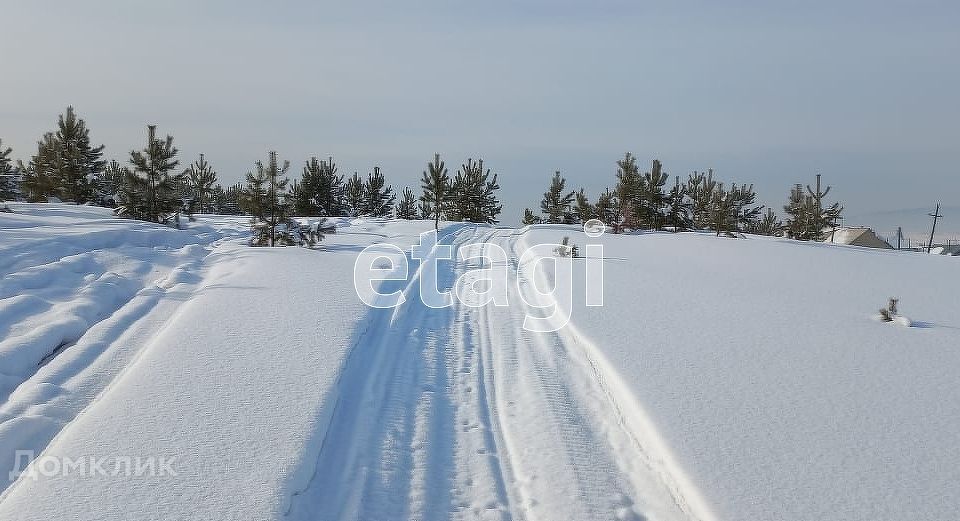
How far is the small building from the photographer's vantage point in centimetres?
3953

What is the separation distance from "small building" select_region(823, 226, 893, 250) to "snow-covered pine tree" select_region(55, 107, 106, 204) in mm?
50789

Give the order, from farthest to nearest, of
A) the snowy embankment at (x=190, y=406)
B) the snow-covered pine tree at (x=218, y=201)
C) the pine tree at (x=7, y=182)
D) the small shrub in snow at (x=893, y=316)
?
the snow-covered pine tree at (x=218, y=201)
the pine tree at (x=7, y=182)
the small shrub in snow at (x=893, y=316)
the snowy embankment at (x=190, y=406)

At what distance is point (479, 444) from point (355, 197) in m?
45.2

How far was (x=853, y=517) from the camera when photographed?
312 centimetres

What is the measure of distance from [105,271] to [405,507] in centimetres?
954

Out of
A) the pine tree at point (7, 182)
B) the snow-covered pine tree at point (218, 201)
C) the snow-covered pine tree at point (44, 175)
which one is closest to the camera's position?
the pine tree at point (7, 182)

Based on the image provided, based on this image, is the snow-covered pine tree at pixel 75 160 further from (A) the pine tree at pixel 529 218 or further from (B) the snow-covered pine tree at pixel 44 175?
(A) the pine tree at pixel 529 218

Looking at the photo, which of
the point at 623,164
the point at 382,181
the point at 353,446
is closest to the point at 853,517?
the point at 353,446

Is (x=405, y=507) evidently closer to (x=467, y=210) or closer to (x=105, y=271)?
(x=105, y=271)

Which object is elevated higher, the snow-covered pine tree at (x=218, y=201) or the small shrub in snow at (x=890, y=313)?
the snow-covered pine tree at (x=218, y=201)

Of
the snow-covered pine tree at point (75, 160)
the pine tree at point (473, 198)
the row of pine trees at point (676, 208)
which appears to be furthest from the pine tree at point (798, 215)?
the snow-covered pine tree at point (75, 160)

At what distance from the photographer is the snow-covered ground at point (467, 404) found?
11.1 ft

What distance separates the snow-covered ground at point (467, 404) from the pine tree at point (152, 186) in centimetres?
1308

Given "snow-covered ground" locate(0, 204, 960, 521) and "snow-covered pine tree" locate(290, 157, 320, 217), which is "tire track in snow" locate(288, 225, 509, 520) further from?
"snow-covered pine tree" locate(290, 157, 320, 217)
